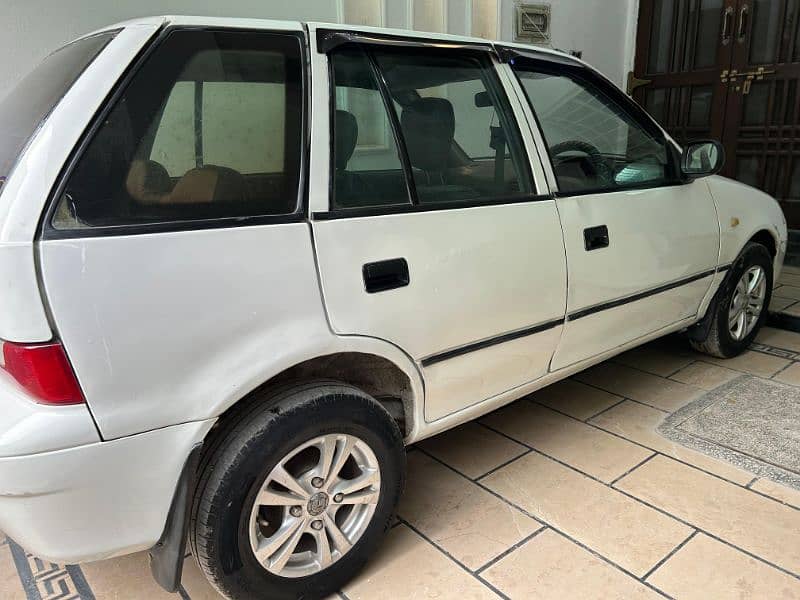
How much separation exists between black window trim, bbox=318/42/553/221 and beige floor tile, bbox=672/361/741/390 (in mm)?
1714

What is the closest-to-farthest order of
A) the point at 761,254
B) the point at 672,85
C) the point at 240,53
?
the point at 240,53 < the point at 761,254 < the point at 672,85

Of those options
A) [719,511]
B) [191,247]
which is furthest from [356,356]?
[719,511]

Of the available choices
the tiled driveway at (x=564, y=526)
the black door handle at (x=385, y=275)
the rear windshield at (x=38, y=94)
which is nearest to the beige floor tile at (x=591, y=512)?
the tiled driveway at (x=564, y=526)

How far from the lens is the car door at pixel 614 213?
7.90ft

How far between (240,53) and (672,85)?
5.80m

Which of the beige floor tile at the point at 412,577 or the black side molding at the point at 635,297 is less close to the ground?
the black side molding at the point at 635,297

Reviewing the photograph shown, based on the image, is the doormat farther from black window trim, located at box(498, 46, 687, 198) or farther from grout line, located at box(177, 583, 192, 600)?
grout line, located at box(177, 583, 192, 600)

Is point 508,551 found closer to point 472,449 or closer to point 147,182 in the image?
point 472,449

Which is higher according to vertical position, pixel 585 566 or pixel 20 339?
pixel 20 339

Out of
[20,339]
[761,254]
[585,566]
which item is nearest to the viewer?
[20,339]

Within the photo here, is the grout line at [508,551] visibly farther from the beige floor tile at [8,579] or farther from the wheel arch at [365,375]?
the beige floor tile at [8,579]

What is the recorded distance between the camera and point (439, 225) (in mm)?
1973

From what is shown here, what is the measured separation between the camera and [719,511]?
228 centimetres

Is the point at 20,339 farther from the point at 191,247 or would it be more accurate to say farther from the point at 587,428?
the point at 587,428
